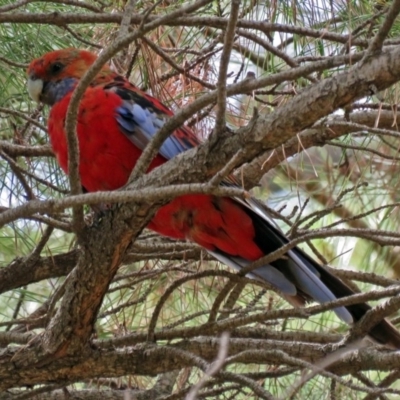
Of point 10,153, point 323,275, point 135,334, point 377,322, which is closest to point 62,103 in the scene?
point 10,153

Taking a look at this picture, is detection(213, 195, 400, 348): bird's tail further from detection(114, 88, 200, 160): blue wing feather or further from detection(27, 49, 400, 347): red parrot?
detection(114, 88, 200, 160): blue wing feather

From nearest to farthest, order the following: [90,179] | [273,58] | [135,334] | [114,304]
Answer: [135,334] → [90,179] → [273,58] → [114,304]

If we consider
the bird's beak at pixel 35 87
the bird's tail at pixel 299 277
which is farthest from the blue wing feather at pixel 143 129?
the bird's beak at pixel 35 87

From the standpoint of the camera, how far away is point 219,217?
Answer: 203 cm

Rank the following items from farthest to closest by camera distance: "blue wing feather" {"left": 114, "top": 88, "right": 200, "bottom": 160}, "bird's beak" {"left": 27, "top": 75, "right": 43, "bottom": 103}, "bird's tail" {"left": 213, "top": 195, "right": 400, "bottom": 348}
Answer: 1. "bird's beak" {"left": 27, "top": 75, "right": 43, "bottom": 103}
2. "blue wing feather" {"left": 114, "top": 88, "right": 200, "bottom": 160}
3. "bird's tail" {"left": 213, "top": 195, "right": 400, "bottom": 348}

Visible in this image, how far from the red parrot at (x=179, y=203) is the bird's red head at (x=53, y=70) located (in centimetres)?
17

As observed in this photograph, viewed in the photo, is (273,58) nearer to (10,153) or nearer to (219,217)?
(219,217)

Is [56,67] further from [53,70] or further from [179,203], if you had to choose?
[179,203]

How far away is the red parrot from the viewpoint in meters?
1.95

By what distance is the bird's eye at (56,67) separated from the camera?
2.28 m

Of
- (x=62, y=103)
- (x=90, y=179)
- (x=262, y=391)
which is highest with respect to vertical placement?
(x=62, y=103)

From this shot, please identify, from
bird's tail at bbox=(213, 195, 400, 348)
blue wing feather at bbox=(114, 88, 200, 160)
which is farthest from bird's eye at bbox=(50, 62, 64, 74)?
bird's tail at bbox=(213, 195, 400, 348)

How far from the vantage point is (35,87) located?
2256mm

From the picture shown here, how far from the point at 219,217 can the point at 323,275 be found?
28cm
